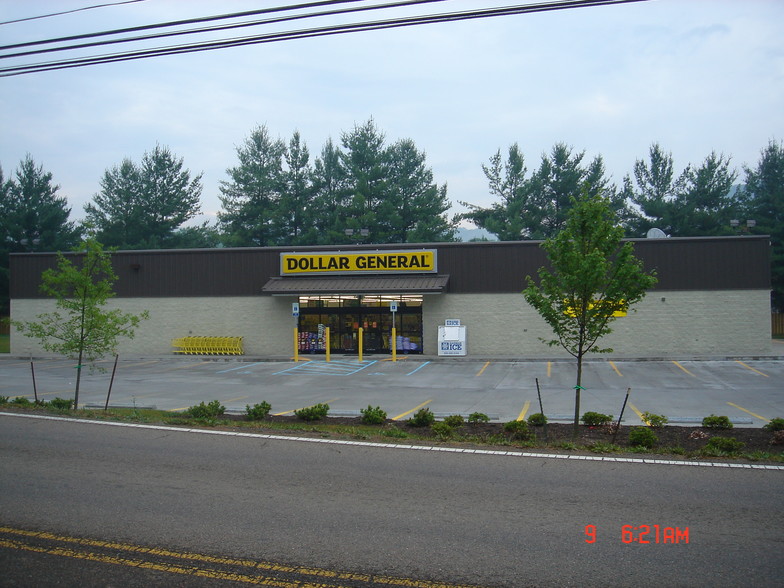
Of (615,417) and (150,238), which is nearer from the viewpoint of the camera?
(615,417)

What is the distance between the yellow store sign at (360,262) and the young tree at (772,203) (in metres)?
28.8

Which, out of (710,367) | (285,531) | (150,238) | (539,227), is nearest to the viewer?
(285,531)

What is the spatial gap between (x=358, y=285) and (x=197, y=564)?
83.7 feet

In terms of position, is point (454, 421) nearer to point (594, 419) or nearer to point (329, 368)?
point (594, 419)

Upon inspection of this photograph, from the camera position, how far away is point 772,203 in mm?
49781

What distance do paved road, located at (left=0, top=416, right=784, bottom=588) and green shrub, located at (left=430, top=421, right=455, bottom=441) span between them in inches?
52.3

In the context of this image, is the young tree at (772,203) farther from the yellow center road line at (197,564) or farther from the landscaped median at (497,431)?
the yellow center road line at (197,564)

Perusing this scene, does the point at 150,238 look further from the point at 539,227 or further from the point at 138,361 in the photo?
the point at 539,227

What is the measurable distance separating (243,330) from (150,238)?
2795cm

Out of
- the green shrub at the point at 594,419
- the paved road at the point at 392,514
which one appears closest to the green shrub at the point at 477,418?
the green shrub at the point at 594,419

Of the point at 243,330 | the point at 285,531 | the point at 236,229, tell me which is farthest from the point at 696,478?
the point at 236,229

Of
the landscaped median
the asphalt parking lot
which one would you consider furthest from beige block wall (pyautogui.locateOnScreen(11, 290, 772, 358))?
the landscaped median

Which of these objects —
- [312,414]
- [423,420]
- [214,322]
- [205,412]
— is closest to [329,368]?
[214,322]

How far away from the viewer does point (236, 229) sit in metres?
57.3
